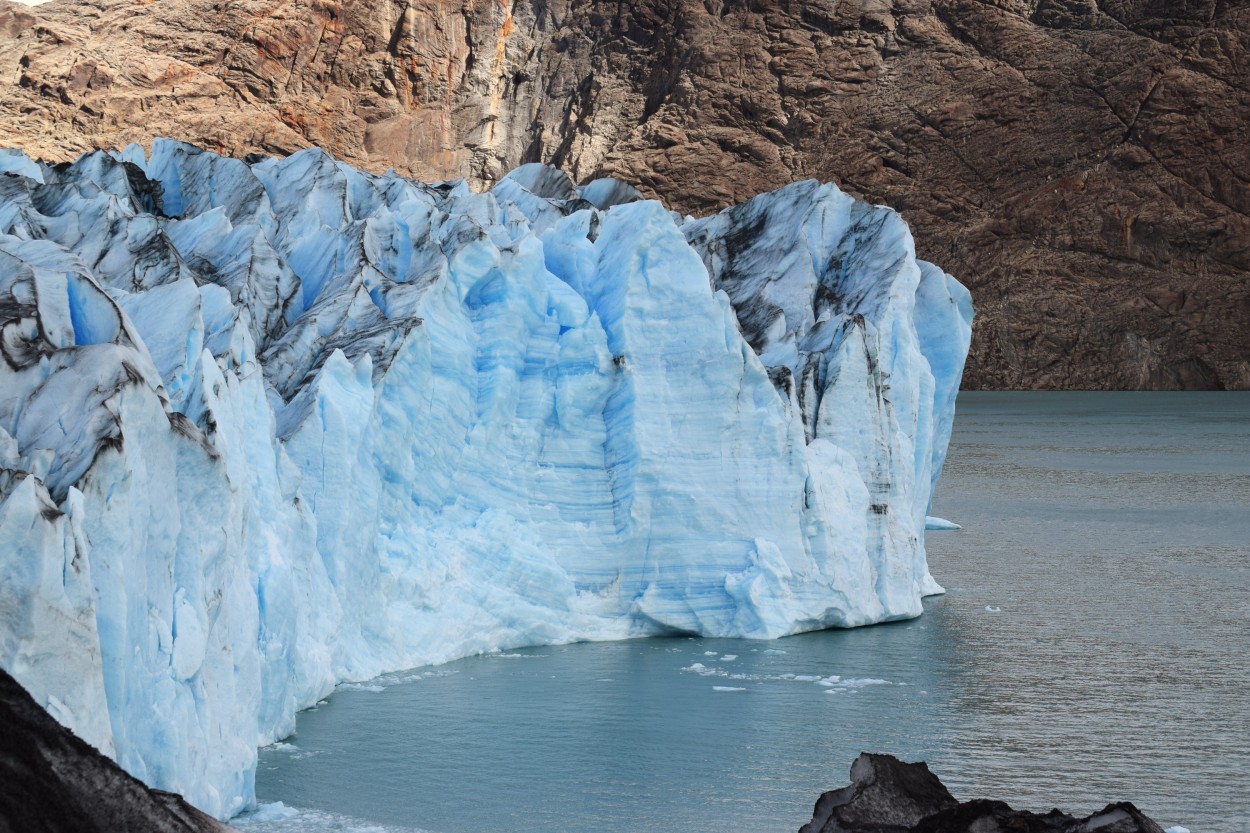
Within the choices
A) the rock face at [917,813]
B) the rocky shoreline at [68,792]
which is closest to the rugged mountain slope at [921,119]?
the rock face at [917,813]

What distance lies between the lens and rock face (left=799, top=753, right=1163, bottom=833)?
12.2 feet

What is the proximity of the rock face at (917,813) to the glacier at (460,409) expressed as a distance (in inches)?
137

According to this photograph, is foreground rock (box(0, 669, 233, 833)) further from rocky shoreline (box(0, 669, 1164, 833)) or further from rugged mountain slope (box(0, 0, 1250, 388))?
rugged mountain slope (box(0, 0, 1250, 388))

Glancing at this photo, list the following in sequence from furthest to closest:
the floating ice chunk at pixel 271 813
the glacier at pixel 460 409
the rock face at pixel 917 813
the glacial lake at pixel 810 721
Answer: the glacial lake at pixel 810 721, the floating ice chunk at pixel 271 813, the glacier at pixel 460 409, the rock face at pixel 917 813

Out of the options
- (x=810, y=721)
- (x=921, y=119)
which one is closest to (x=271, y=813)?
(x=810, y=721)

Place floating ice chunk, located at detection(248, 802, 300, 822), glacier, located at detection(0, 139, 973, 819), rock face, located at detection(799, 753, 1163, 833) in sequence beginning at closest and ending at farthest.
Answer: rock face, located at detection(799, 753, 1163, 833) < glacier, located at detection(0, 139, 973, 819) < floating ice chunk, located at detection(248, 802, 300, 822)

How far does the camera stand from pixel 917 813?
420 centimetres

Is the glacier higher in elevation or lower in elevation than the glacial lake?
higher

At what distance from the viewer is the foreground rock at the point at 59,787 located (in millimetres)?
2934

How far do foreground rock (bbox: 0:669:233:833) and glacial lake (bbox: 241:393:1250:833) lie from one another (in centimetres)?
453

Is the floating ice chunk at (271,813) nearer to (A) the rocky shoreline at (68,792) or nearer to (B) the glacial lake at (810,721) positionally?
(B) the glacial lake at (810,721)

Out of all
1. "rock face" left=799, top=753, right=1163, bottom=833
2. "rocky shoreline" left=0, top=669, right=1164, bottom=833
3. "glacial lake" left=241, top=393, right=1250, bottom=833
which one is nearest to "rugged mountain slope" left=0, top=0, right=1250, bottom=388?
"glacial lake" left=241, top=393, right=1250, bottom=833

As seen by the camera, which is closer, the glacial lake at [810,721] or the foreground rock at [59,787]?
the foreground rock at [59,787]

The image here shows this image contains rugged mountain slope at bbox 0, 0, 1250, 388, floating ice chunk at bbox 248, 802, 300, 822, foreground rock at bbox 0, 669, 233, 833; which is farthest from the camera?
rugged mountain slope at bbox 0, 0, 1250, 388
